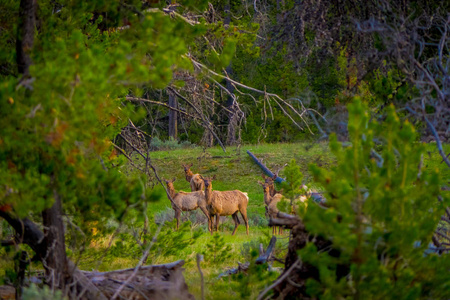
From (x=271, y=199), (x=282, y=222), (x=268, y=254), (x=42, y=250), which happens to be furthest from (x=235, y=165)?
(x=42, y=250)

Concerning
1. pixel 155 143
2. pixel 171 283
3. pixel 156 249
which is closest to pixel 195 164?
pixel 155 143

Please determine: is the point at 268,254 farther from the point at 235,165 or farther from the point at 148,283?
the point at 235,165

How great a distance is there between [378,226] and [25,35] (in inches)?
126

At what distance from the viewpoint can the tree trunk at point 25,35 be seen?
4.79 m

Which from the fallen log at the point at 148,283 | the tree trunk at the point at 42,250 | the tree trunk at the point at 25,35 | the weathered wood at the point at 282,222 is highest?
the tree trunk at the point at 25,35

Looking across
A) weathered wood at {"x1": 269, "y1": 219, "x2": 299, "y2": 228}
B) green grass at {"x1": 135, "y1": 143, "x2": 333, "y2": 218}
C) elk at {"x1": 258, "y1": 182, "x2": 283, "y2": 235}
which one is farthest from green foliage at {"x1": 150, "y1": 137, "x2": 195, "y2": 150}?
weathered wood at {"x1": 269, "y1": 219, "x2": 299, "y2": 228}

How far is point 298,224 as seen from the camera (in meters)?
5.07

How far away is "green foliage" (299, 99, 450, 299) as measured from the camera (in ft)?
12.9

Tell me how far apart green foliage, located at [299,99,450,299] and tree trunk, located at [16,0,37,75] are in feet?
8.36

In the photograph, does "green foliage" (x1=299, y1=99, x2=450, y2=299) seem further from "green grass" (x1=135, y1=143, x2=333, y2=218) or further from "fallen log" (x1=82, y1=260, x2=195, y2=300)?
"green grass" (x1=135, y1=143, x2=333, y2=218)

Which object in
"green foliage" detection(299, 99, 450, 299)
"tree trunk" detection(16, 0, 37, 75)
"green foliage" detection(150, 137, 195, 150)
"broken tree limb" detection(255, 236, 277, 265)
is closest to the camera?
"green foliage" detection(299, 99, 450, 299)

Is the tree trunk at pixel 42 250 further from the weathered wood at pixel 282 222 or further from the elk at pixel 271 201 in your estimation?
the elk at pixel 271 201

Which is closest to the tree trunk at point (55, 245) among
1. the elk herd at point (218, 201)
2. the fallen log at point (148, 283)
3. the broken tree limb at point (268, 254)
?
the fallen log at point (148, 283)

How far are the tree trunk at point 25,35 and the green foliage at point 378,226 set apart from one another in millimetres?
2549
